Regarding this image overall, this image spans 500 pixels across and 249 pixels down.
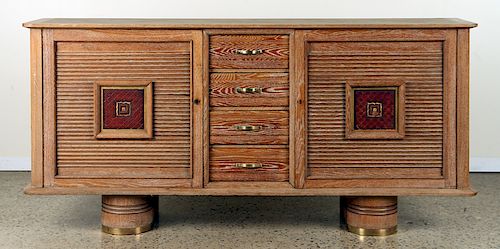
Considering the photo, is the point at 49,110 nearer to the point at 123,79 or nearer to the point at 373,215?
the point at 123,79

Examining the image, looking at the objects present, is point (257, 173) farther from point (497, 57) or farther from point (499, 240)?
point (497, 57)

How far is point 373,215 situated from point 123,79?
863mm

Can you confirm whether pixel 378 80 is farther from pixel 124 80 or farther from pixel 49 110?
pixel 49 110

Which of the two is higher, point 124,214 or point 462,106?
point 462,106

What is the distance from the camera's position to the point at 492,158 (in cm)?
384

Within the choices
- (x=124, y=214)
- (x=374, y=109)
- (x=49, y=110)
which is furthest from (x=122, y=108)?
(x=374, y=109)

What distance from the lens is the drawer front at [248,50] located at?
2.62 meters

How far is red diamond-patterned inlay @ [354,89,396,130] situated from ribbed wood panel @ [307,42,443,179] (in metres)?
0.04

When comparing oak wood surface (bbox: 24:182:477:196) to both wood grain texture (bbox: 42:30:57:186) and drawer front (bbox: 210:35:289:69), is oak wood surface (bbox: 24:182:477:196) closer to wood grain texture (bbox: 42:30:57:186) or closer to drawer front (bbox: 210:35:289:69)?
wood grain texture (bbox: 42:30:57:186)

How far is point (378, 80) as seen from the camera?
103 inches

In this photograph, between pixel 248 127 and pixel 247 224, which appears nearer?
pixel 248 127

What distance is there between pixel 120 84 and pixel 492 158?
1.91 meters

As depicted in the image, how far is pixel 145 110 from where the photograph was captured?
8.64 feet

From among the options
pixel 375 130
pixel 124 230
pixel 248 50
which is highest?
pixel 248 50
